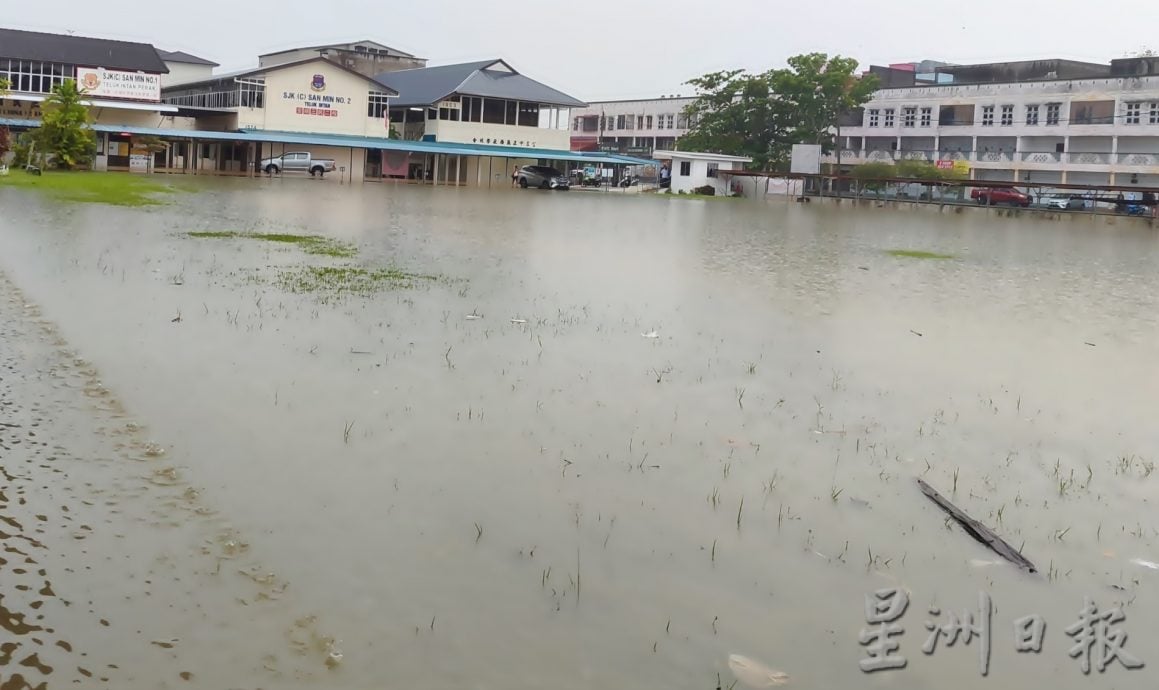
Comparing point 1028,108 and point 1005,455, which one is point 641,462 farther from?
point 1028,108

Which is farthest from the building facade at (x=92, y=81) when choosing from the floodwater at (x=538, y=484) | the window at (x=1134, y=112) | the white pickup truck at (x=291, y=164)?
the window at (x=1134, y=112)

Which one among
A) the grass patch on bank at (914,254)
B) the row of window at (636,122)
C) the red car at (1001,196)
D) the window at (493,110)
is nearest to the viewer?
the grass patch on bank at (914,254)

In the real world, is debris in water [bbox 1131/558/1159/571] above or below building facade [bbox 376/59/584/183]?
below

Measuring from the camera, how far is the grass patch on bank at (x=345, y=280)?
38.9 ft

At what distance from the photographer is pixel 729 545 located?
495cm

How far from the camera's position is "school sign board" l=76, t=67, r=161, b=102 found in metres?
50.9

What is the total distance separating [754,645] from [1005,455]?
10.6 feet

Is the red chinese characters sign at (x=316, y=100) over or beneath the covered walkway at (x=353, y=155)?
over

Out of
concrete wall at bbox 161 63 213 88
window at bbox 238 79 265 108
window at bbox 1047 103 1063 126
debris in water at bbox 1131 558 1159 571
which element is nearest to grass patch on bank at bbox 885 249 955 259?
debris in water at bbox 1131 558 1159 571

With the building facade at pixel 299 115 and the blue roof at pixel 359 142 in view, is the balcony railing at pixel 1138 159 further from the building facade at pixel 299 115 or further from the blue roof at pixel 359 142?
the building facade at pixel 299 115

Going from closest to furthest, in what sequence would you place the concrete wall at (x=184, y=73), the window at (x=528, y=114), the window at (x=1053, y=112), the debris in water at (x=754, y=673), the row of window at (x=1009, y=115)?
the debris in water at (x=754, y=673), the row of window at (x=1009, y=115), the window at (x=528, y=114), the window at (x=1053, y=112), the concrete wall at (x=184, y=73)

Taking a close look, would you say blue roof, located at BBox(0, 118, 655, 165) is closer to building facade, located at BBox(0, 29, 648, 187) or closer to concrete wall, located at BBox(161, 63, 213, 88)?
building facade, located at BBox(0, 29, 648, 187)

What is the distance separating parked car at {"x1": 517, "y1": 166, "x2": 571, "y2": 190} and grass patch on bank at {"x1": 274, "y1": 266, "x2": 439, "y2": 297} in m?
43.8

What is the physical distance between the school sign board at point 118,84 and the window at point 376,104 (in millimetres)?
10045
